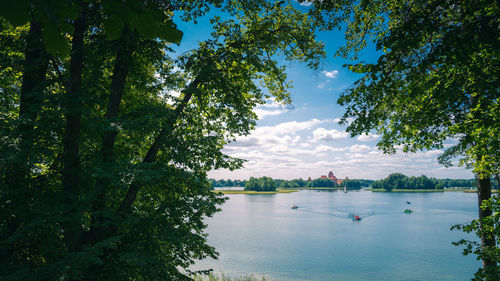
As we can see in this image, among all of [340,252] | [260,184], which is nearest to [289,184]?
[260,184]

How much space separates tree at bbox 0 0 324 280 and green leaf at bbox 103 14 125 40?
2.25 m

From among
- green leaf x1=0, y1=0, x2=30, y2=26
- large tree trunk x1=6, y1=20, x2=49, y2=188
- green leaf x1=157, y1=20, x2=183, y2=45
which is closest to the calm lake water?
large tree trunk x1=6, y1=20, x2=49, y2=188

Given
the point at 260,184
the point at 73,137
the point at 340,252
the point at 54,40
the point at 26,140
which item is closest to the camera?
the point at 54,40

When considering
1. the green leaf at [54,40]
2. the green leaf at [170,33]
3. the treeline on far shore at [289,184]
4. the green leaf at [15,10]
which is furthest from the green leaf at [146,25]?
the treeline on far shore at [289,184]

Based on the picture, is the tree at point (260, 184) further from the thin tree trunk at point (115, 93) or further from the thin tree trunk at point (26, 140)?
the thin tree trunk at point (26, 140)

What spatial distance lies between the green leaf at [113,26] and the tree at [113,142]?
2.25 meters

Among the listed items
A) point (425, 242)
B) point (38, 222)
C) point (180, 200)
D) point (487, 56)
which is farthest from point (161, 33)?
point (425, 242)

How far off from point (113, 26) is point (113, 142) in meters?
5.47

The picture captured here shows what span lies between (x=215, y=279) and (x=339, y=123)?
13.8 meters

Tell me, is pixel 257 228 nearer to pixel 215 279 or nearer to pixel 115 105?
pixel 215 279

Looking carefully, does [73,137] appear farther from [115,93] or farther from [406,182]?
[406,182]

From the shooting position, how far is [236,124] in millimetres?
8227

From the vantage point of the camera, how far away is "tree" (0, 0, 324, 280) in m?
4.99

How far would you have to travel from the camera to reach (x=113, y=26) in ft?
5.32
